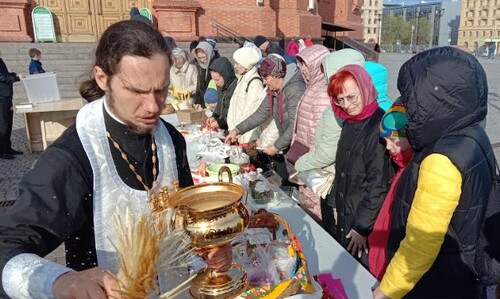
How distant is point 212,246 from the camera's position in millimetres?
1096

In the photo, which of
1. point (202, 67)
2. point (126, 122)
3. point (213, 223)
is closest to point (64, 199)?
point (126, 122)

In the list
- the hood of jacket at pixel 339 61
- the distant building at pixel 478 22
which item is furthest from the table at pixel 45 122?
the distant building at pixel 478 22

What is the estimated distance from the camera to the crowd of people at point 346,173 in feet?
3.55

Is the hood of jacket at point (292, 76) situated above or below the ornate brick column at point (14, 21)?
below

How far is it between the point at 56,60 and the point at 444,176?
12.7 m

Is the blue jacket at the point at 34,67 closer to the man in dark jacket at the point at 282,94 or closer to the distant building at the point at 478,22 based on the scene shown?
the man in dark jacket at the point at 282,94

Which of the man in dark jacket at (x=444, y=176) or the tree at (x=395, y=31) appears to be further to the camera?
the tree at (x=395, y=31)

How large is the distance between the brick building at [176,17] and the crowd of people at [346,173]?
1185 centimetres

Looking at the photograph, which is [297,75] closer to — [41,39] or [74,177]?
[74,177]

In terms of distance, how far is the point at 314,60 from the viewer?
350 centimetres

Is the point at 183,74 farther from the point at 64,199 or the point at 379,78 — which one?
the point at 64,199

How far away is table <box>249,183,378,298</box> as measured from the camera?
5.31 feet

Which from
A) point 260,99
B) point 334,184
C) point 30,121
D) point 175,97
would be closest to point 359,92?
point 334,184

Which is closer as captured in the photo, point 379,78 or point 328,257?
point 328,257
